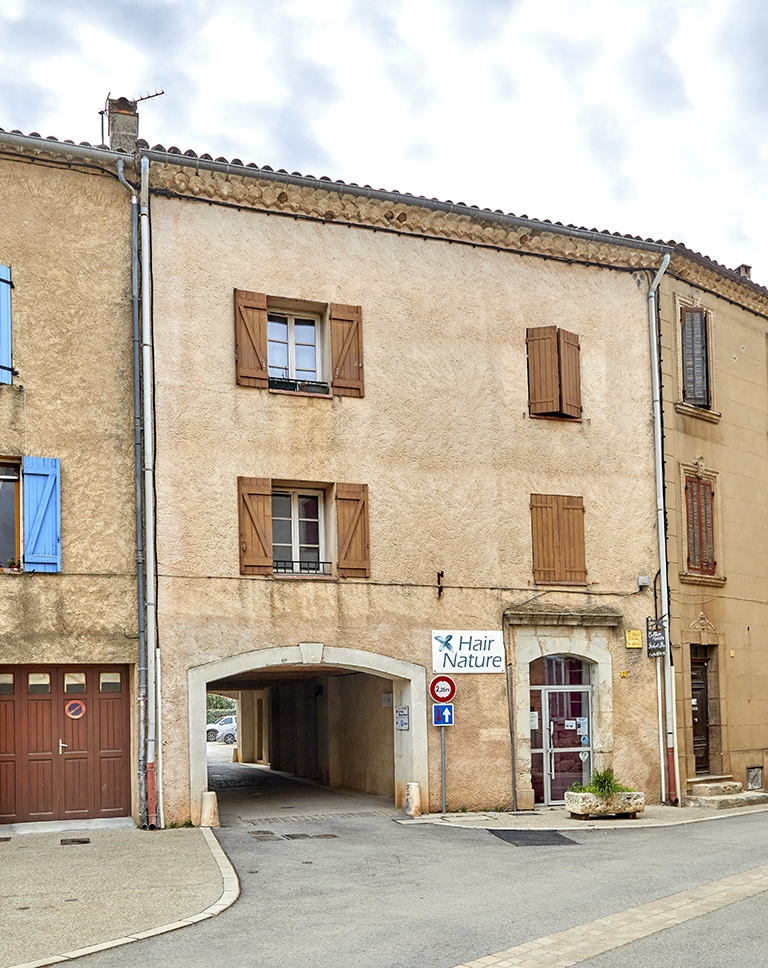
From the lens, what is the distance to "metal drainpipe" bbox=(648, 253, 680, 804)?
18000 millimetres

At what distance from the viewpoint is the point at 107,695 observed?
14.6 meters

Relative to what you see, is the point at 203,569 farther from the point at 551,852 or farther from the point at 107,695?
the point at 551,852

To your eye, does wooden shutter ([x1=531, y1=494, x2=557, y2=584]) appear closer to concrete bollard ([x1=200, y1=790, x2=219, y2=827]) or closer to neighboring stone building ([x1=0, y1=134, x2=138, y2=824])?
concrete bollard ([x1=200, y1=790, x2=219, y2=827])

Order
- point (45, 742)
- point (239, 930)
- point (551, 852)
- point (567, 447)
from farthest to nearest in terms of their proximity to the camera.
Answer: point (567, 447) → point (45, 742) → point (551, 852) → point (239, 930)

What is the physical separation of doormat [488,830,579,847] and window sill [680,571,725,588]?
6.00 m

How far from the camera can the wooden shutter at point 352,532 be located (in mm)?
15898

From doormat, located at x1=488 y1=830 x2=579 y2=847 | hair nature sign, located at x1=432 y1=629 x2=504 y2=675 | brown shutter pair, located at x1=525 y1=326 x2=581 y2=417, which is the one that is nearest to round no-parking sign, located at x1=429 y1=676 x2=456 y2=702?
hair nature sign, located at x1=432 y1=629 x2=504 y2=675

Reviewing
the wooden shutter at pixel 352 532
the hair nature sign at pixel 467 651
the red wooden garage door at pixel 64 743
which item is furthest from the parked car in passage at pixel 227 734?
the red wooden garage door at pixel 64 743

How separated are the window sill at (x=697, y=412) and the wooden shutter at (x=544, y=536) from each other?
3316mm

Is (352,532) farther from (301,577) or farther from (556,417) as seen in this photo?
(556,417)

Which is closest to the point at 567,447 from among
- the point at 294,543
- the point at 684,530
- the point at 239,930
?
the point at 684,530

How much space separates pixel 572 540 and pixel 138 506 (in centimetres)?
701

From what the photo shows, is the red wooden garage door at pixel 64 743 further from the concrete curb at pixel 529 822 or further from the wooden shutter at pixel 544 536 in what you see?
the wooden shutter at pixel 544 536

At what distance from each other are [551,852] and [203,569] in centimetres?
582
